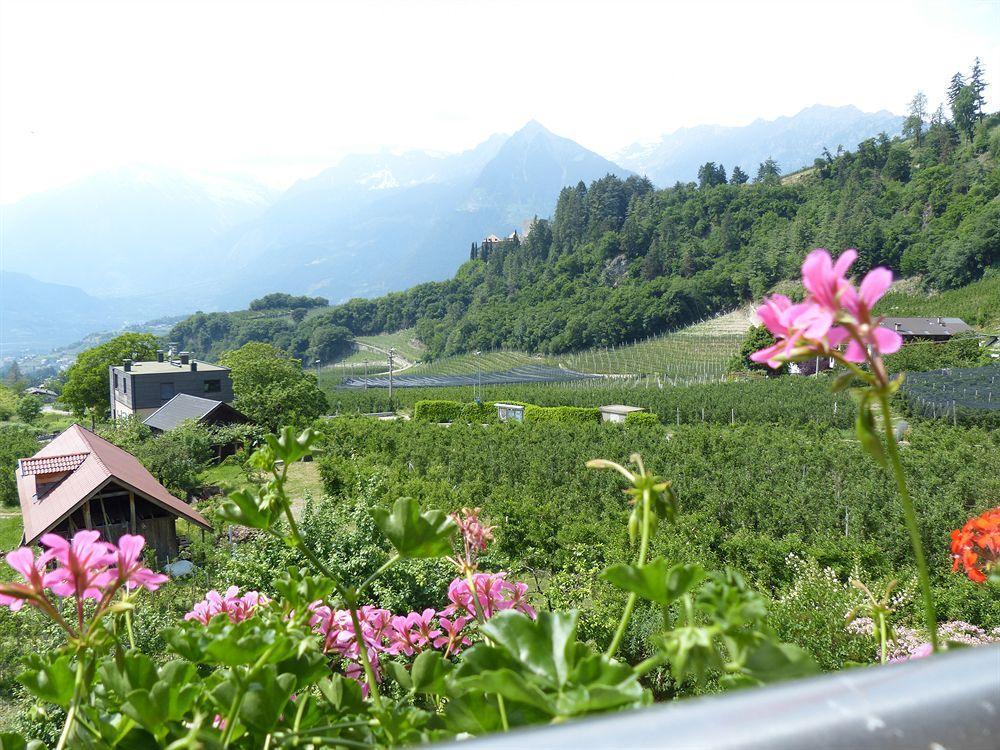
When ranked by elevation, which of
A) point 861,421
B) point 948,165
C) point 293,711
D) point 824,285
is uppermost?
point 948,165

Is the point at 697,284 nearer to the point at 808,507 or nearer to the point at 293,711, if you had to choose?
the point at 808,507

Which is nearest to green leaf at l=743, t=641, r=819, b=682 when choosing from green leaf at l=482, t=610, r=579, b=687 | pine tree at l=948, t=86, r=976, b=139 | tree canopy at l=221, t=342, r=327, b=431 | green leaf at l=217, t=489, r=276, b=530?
green leaf at l=482, t=610, r=579, b=687

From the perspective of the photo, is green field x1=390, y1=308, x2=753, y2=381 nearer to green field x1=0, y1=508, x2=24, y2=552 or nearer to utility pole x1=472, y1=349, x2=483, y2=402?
utility pole x1=472, y1=349, x2=483, y2=402

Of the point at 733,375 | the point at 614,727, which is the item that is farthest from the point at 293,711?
the point at 733,375

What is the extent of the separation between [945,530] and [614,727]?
10.2 meters

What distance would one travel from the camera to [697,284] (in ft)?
233

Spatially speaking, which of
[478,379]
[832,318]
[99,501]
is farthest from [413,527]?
[478,379]

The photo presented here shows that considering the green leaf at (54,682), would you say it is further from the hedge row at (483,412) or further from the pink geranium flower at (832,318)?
the hedge row at (483,412)

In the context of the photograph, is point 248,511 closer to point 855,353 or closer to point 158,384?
point 855,353

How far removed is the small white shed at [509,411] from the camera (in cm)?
2898

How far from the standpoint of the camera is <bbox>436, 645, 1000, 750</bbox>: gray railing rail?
1.15ft

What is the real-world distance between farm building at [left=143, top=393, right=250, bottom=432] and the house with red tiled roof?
9.17 meters

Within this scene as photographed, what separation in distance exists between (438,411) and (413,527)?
2910cm

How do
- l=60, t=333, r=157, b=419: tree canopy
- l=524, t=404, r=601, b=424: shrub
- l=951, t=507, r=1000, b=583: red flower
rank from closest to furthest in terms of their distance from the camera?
l=951, t=507, r=1000, b=583: red flower → l=524, t=404, r=601, b=424: shrub → l=60, t=333, r=157, b=419: tree canopy
